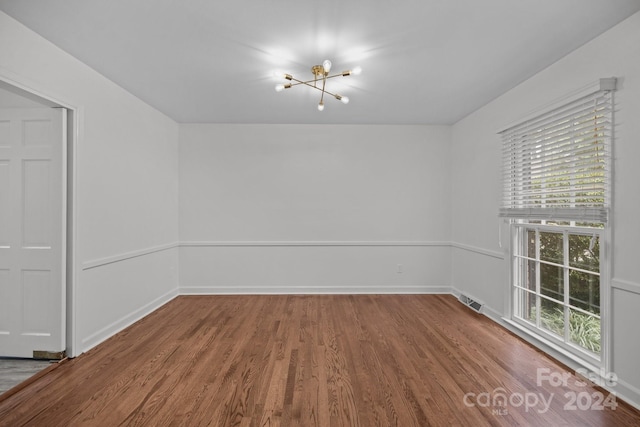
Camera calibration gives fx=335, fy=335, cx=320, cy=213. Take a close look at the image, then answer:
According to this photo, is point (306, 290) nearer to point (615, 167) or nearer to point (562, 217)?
point (562, 217)

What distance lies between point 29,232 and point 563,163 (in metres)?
4.55

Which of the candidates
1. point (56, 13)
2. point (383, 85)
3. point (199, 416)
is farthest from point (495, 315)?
point (56, 13)

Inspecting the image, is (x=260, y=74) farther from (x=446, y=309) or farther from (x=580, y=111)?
(x=446, y=309)

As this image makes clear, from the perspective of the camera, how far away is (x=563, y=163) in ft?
9.27

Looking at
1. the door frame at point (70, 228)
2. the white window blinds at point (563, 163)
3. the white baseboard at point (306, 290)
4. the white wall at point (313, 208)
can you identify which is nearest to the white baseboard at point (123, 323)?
the door frame at point (70, 228)

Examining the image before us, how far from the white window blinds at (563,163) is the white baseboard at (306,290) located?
1842 millimetres

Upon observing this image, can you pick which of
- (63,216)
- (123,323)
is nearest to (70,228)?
(63,216)

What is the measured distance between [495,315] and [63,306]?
169 inches

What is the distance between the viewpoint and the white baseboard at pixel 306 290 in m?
4.97

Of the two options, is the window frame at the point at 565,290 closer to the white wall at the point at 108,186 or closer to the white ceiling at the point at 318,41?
the white ceiling at the point at 318,41

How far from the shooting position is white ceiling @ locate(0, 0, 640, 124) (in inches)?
83.7

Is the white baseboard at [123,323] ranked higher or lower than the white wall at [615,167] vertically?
lower

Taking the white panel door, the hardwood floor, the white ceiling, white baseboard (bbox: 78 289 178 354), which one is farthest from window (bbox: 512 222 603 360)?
the white panel door

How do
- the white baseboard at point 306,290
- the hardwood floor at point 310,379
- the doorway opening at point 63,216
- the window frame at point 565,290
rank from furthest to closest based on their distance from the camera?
the white baseboard at point 306,290, the doorway opening at point 63,216, the window frame at point 565,290, the hardwood floor at point 310,379
